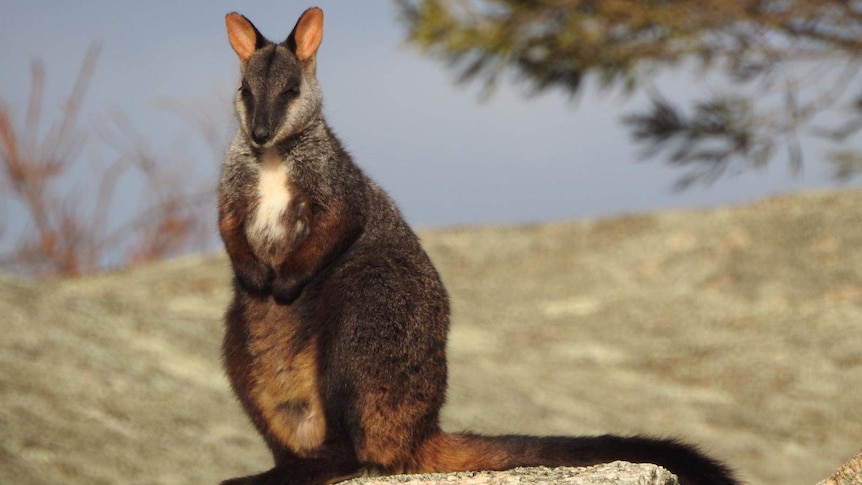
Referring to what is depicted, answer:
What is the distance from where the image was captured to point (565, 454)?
13.9ft

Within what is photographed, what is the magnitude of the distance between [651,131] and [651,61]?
1.21 metres

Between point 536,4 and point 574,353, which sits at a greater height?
point 536,4

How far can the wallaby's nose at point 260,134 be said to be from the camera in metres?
4.25

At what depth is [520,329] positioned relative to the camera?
431 inches

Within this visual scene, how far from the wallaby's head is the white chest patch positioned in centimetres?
12

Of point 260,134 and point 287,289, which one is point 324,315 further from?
point 260,134

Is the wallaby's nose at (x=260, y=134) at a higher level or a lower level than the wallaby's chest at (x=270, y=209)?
higher

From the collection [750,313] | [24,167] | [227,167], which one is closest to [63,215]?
[24,167]

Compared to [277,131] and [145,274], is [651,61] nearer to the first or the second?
[145,274]

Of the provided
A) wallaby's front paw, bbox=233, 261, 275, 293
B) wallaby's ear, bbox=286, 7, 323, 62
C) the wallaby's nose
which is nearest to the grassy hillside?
wallaby's front paw, bbox=233, 261, 275, 293

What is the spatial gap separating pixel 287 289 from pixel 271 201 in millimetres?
346

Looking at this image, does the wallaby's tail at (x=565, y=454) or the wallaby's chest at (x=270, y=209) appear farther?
the wallaby's chest at (x=270, y=209)

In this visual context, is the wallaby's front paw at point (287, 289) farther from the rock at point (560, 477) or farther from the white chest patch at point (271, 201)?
the rock at point (560, 477)

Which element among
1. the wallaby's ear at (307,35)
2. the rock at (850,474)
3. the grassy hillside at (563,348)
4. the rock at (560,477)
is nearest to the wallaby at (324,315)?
the wallaby's ear at (307,35)
